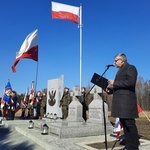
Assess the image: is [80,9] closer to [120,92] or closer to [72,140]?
[72,140]

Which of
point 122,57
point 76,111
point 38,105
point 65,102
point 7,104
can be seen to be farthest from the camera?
point 38,105

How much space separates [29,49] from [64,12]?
10.7ft

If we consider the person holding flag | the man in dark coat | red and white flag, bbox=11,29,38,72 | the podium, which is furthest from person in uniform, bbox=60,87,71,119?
the man in dark coat

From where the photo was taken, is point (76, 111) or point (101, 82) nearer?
point (101, 82)

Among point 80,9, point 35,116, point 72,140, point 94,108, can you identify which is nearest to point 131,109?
point 72,140

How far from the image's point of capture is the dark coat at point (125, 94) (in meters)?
4.44

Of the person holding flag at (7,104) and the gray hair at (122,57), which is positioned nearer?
the gray hair at (122,57)

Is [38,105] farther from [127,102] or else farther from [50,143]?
[127,102]

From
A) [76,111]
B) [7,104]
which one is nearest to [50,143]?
[76,111]

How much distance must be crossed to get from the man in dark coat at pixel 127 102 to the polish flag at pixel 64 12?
10176mm

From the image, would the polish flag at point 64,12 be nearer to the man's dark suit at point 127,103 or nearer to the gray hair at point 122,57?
the gray hair at point 122,57

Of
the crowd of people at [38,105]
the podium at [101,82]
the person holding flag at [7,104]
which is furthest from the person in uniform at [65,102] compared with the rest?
the podium at [101,82]

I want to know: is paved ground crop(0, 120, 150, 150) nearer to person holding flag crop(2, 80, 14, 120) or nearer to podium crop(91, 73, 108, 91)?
podium crop(91, 73, 108, 91)

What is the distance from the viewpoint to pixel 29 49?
1552 centimetres
